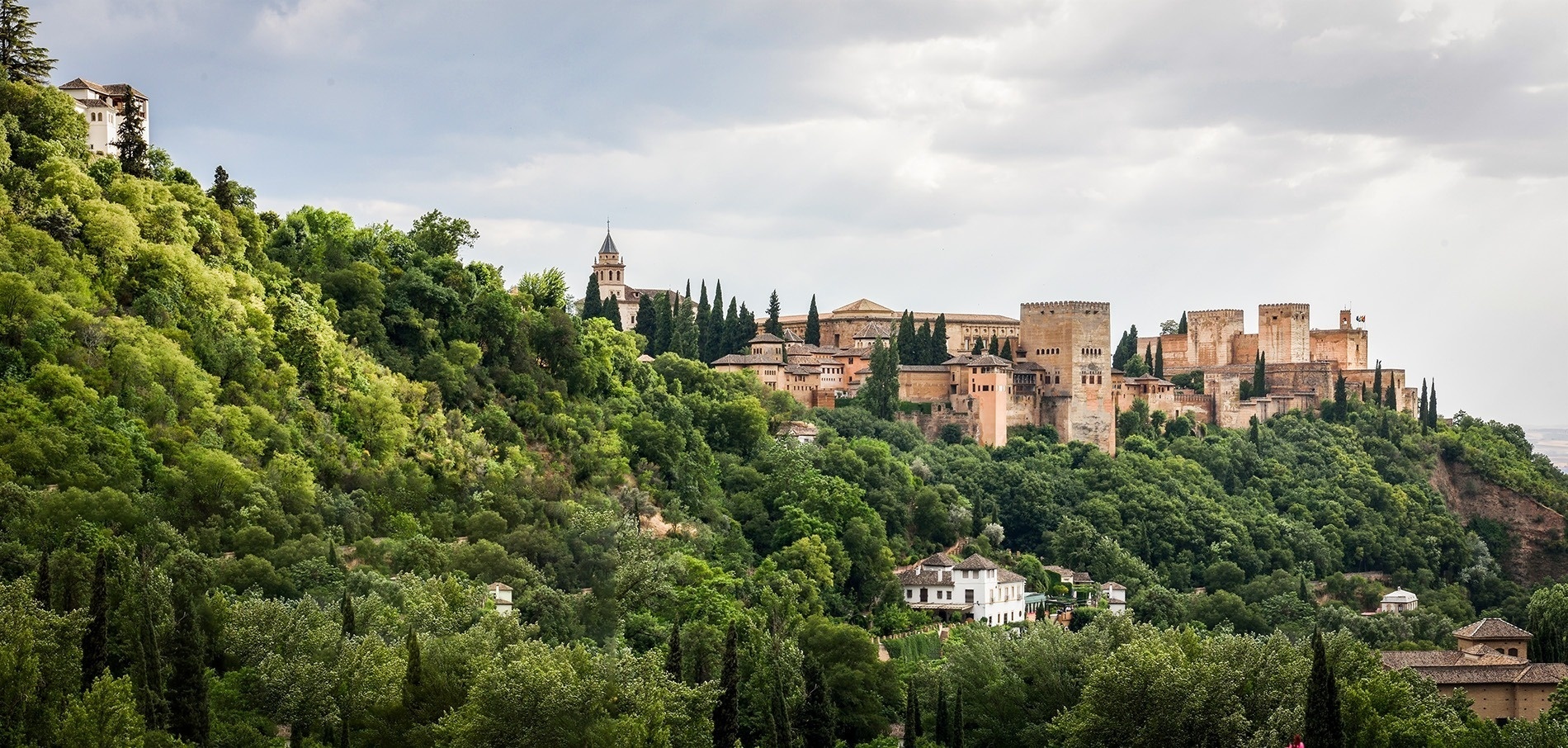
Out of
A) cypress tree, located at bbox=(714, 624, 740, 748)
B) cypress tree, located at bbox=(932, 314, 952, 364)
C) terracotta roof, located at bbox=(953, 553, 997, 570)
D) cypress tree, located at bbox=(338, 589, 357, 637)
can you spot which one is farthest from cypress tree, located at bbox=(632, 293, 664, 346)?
cypress tree, located at bbox=(338, 589, 357, 637)

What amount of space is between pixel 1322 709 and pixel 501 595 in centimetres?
1914

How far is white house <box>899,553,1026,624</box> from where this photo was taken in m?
61.3

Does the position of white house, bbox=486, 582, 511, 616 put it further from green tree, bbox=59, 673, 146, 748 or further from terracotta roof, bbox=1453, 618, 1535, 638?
terracotta roof, bbox=1453, 618, 1535, 638

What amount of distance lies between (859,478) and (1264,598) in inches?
605

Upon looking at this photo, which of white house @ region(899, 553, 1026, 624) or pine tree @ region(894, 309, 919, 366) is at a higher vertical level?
pine tree @ region(894, 309, 919, 366)

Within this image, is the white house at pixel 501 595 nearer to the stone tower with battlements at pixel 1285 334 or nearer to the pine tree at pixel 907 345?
the pine tree at pixel 907 345

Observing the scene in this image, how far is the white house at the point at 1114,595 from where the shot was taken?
219 ft

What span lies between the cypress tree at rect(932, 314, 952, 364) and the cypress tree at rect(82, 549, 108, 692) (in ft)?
186

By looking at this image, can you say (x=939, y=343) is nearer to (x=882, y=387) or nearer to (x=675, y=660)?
(x=882, y=387)

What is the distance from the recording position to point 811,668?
4406cm

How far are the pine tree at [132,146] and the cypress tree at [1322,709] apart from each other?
34.7 meters

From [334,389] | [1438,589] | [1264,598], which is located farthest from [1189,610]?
[334,389]

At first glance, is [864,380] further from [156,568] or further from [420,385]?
[156,568]

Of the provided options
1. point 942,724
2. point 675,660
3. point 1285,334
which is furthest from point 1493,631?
point 1285,334
